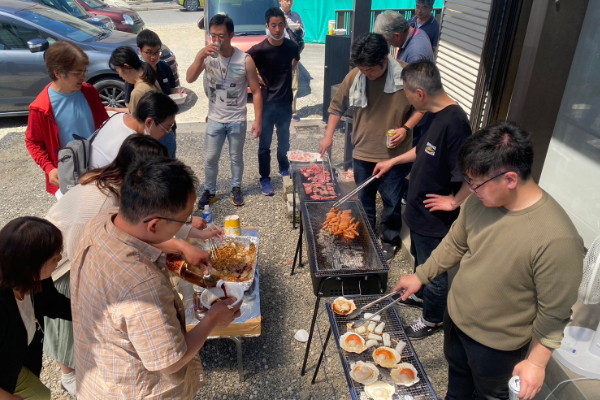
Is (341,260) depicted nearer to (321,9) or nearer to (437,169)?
(437,169)

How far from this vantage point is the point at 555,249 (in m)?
1.84

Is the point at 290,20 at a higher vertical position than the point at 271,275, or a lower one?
higher

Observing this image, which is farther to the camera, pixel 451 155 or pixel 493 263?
pixel 451 155

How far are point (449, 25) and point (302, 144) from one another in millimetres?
3413

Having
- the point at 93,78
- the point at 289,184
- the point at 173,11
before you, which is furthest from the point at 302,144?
the point at 173,11

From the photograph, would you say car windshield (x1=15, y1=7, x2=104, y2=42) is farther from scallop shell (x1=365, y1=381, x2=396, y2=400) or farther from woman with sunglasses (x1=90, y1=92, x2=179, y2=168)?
scallop shell (x1=365, y1=381, x2=396, y2=400)

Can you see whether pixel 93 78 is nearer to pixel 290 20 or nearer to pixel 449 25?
pixel 290 20

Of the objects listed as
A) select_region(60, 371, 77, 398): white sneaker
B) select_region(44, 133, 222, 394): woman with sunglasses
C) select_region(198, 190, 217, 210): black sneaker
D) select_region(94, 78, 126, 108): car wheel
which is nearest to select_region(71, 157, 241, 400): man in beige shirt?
select_region(44, 133, 222, 394): woman with sunglasses

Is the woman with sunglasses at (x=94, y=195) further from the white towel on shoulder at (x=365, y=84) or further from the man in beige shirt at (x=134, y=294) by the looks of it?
the white towel on shoulder at (x=365, y=84)

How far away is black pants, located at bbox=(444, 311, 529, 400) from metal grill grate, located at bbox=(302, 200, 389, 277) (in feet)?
2.59

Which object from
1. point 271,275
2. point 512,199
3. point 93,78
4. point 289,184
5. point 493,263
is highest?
point 512,199

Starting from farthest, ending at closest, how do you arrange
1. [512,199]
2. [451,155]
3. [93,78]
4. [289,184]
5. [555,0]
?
[93,78] → [289,184] → [555,0] → [451,155] → [512,199]

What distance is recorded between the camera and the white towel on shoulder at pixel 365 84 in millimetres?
4191

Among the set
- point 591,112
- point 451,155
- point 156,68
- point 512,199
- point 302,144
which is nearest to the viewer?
Answer: point 512,199
